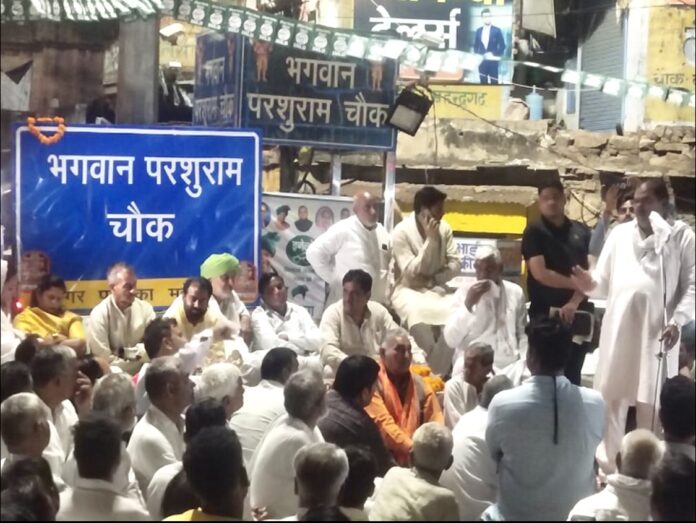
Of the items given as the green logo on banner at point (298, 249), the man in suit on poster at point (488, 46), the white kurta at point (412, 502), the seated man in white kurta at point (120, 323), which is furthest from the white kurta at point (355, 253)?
the white kurta at point (412, 502)

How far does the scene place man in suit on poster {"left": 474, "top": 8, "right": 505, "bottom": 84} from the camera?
6.56m

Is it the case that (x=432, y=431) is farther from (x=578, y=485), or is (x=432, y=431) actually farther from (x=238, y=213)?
(x=238, y=213)

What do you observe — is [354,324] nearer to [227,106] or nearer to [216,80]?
[227,106]

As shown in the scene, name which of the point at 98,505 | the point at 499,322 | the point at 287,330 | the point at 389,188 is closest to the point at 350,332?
the point at 287,330

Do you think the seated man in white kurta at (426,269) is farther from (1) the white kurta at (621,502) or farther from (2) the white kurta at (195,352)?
(1) the white kurta at (621,502)

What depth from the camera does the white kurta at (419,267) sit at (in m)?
6.67

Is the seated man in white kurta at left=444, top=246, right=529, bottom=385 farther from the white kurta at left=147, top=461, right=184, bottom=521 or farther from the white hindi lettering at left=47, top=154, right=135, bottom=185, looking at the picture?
the white kurta at left=147, top=461, right=184, bottom=521

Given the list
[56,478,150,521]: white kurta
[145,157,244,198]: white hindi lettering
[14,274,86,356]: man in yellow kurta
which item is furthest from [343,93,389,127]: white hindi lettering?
[56,478,150,521]: white kurta

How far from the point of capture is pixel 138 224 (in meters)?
6.31

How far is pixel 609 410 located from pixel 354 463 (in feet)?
7.16

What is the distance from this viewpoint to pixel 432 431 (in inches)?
169

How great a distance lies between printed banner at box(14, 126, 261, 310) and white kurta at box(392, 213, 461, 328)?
73 centimetres

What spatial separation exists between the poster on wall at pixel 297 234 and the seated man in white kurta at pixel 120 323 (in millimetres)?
884

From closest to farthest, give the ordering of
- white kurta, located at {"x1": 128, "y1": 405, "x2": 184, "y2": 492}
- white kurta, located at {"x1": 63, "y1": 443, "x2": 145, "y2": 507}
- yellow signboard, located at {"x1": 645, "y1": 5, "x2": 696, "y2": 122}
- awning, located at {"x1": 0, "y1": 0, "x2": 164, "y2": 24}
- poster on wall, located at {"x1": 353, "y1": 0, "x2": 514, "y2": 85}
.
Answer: white kurta, located at {"x1": 63, "y1": 443, "x2": 145, "y2": 507} → white kurta, located at {"x1": 128, "y1": 405, "x2": 184, "y2": 492} → yellow signboard, located at {"x1": 645, "y1": 5, "x2": 696, "y2": 122} → awning, located at {"x1": 0, "y1": 0, "x2": 164, "y2": 24} → poster on wall, located at {"x1": 353, "y1": 0, "x2": 514, "y2": 85}
